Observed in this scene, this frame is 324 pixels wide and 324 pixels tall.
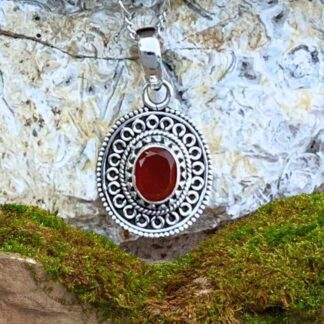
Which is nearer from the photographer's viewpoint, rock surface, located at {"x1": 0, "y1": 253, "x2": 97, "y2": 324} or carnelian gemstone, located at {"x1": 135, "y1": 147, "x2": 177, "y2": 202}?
rock surface, located at {"x1": 0, "y1": 253, "x2": 97, "y2": 324}

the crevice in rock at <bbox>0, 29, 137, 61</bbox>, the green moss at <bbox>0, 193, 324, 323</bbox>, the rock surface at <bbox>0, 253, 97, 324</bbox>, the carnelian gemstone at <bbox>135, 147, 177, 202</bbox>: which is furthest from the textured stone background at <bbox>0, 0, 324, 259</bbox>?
the rock surface at <bbox>0, 253, 97, 324</bbox>

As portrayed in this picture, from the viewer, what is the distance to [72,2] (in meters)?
2.04

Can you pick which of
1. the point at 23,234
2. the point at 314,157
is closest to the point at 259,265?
the point at 23,234

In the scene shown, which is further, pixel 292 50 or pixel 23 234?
pixel 292 50

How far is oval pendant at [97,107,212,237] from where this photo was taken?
2.00 metres

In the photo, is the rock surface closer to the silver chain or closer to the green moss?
the green moss

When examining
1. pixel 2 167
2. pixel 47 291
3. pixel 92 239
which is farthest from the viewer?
pixel 2 167

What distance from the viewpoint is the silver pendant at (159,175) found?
1986 millimetres

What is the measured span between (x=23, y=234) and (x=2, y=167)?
1.27 feet

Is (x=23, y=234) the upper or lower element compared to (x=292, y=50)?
lower

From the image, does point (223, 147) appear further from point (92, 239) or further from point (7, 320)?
point (7, 320)

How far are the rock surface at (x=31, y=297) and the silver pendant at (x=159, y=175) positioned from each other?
519 mm

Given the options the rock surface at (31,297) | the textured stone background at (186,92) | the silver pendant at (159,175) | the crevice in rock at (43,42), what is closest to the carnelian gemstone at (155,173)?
the silver pendant at (159,175)

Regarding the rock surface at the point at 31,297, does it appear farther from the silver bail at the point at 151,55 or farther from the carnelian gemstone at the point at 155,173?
the silver bail at the point at 151,55
